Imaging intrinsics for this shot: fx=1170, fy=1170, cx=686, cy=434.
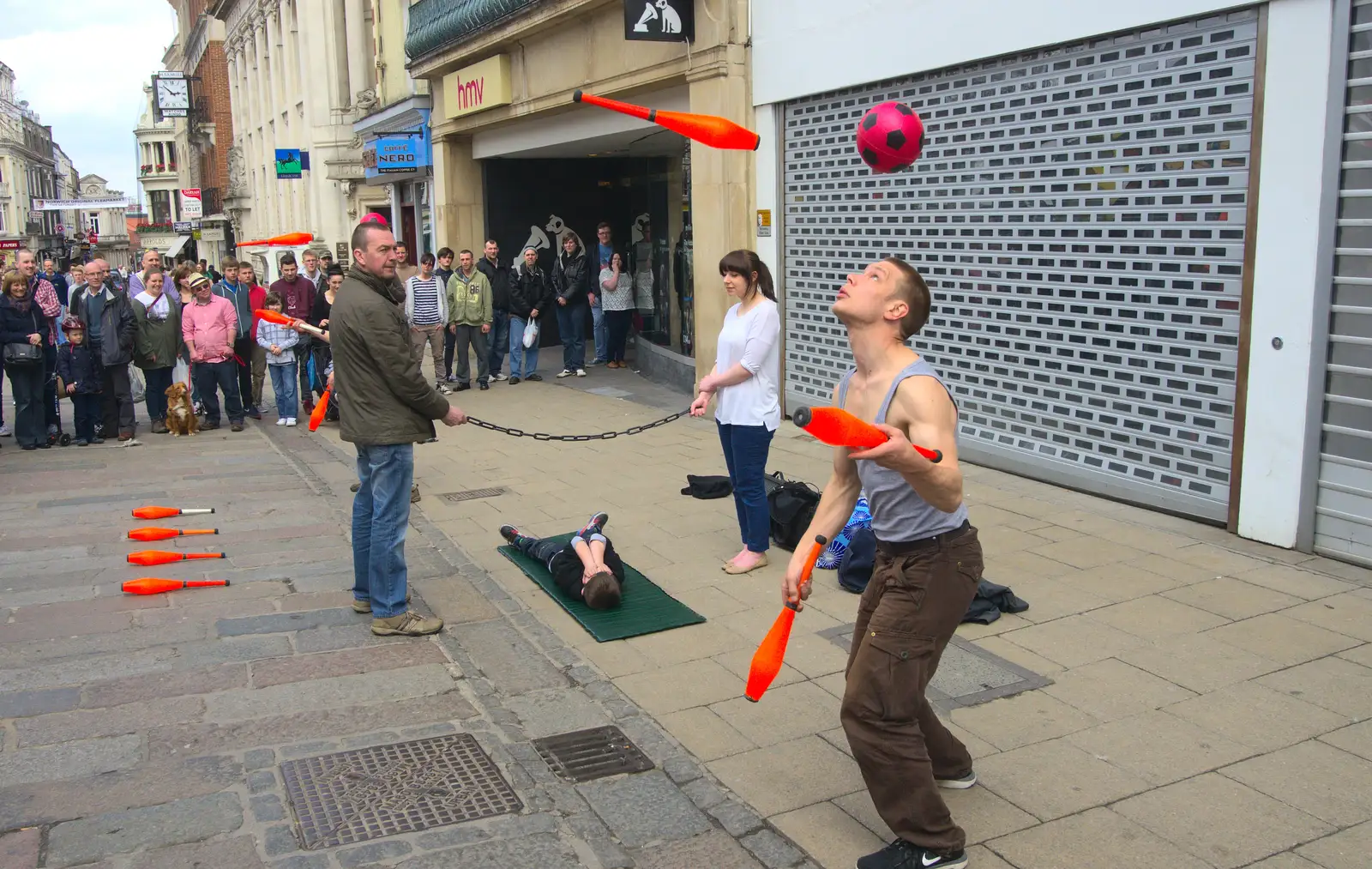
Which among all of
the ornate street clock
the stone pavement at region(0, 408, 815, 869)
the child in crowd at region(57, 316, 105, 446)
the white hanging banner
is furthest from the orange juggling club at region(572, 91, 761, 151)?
the white hanging banner

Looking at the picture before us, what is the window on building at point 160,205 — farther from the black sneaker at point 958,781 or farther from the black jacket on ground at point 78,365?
the black sneaker at point 958,781

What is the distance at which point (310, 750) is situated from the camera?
4652 mm

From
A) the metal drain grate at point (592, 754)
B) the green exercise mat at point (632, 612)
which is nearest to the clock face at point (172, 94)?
the green exercise mat at point (632, 612)

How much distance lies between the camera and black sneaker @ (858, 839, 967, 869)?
3.53m

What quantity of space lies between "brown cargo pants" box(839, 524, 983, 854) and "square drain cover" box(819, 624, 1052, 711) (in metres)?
1.36

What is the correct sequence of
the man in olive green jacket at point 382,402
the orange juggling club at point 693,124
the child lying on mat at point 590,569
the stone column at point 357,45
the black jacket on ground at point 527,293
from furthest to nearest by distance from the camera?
1. the stone column at point 357,45
2. the black jacket on ground at point 527,293
3. the orange juggling club at point 693,124
4. the child lying on mat at point 590,569
5. the man in olive green jacket at point 382,402

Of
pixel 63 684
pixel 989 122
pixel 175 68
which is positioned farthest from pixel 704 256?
pixel 175 68

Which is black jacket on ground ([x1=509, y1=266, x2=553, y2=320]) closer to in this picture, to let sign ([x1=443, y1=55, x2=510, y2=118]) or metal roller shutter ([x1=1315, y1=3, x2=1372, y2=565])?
to let sign ([x1=443, y1=55, x2=510, y2=118])

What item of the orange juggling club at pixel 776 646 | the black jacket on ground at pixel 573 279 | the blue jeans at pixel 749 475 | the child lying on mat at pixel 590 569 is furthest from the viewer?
the black jacket on ground at pixel 573 279

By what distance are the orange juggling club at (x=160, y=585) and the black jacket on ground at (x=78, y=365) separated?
645 cm

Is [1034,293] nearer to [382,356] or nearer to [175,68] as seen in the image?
[382,356]

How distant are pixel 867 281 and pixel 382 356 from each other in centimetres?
293

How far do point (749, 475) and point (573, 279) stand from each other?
9.98 metres

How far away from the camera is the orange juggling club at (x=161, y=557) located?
749cm
